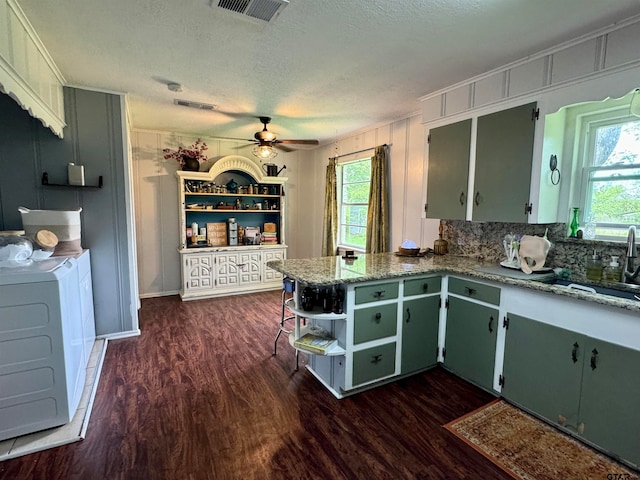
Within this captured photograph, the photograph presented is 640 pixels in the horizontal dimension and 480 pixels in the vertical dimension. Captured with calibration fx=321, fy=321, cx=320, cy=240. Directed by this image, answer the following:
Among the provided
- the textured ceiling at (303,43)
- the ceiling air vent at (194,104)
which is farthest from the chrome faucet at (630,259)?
the ceiling air vent at (194,104)

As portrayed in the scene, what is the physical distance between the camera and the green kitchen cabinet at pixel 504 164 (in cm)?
241

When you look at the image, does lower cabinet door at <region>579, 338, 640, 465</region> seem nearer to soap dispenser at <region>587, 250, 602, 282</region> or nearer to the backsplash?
soap dispenser at <region>587, 250, 602, 282</region>

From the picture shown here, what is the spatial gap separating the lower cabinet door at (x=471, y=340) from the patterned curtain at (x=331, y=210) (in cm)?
285

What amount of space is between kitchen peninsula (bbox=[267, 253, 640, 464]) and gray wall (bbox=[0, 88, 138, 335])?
189cm

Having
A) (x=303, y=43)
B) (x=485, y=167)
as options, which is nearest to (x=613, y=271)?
(x=485, y=167)

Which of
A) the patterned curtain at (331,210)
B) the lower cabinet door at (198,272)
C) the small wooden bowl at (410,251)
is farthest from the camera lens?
the patterned curtain at (331,210)

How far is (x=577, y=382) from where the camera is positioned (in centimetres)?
190

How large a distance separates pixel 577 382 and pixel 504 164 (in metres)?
1.58

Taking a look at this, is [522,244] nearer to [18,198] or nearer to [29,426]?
[29,426]

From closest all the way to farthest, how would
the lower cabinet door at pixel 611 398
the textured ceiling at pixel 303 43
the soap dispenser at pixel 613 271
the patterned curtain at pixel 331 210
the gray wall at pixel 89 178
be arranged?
the lower cabinet door at pixel 611 398, the textured ceiling at pixel 303 43, the soap dispenser at pixel 613 271, the gray wall at pixel 89 178, the patterned curtain at pixel 331 210

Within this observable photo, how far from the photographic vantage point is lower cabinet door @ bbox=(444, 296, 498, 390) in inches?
93.7

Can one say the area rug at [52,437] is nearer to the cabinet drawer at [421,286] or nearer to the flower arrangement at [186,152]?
the cabinet drawer at [421,286]

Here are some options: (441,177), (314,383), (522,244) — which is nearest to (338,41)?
(441,177)

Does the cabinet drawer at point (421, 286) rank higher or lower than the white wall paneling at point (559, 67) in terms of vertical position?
lower
